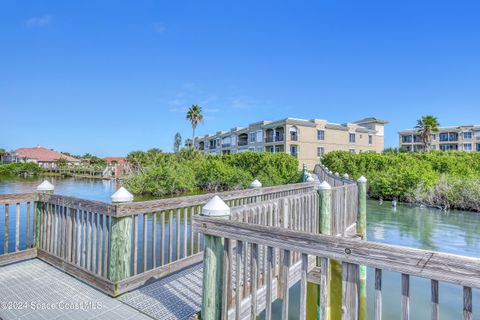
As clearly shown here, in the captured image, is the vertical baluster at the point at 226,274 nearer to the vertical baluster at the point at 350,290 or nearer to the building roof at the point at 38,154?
the vertical baluster at the point at 350,290

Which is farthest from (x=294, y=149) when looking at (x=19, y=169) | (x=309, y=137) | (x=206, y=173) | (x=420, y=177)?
(x=19, y=169)

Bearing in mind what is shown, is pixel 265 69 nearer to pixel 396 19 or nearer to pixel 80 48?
pixel 396 19

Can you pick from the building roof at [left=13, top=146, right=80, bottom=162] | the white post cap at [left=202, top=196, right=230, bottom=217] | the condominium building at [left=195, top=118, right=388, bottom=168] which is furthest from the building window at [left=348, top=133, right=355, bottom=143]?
the building roof at [left=13, top=146, right=80, bottom=162]

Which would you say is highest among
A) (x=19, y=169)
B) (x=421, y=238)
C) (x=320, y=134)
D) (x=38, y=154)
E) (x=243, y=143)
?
(x=320, y=134)

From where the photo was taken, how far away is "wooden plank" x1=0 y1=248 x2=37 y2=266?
4.15 metres

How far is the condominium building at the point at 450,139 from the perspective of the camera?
51125mm

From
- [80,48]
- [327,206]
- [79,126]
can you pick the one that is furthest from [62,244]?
[79,126]

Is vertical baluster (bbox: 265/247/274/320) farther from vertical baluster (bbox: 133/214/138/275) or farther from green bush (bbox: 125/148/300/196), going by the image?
green bush (bbox: 125/148/300/196)

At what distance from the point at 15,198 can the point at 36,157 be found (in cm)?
7459

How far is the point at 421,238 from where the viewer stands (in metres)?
9.99

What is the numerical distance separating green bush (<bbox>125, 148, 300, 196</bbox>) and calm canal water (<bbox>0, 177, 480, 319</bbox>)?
9.93 meters

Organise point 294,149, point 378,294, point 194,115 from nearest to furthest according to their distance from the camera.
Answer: point 378,294, point 294,149, point 194,115

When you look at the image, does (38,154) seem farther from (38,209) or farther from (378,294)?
(378,294)

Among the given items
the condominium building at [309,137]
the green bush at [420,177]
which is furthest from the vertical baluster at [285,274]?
the condominium building at [309,137]
